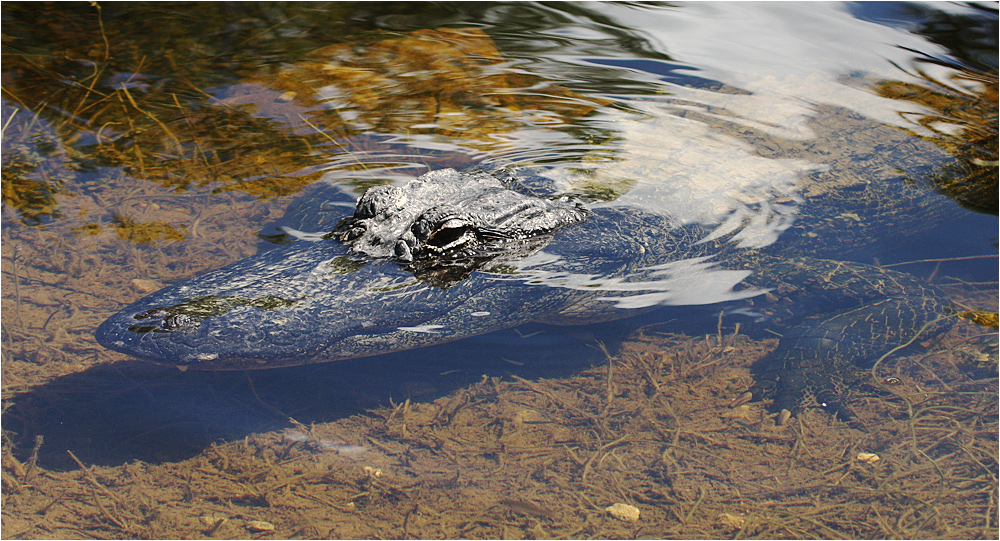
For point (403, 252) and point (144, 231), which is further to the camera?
point (144, 231)

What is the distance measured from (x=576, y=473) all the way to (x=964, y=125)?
4.71 meters

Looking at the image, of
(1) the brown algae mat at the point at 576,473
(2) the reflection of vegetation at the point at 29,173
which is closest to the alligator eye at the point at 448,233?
(1) the brown algae mat at the point at 576,473

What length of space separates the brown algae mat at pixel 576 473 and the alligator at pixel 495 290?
1.11 ft

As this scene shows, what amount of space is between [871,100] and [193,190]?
5.58m

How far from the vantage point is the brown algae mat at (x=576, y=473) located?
2.88 m

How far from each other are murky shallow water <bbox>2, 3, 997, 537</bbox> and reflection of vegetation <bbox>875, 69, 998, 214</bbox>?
34 millimetres

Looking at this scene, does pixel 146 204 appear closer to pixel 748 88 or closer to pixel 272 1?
pixel 272 1

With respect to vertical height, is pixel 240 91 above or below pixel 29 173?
above

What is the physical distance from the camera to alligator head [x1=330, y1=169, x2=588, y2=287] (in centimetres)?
380

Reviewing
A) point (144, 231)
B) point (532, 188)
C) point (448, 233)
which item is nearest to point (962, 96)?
point (532, 188)

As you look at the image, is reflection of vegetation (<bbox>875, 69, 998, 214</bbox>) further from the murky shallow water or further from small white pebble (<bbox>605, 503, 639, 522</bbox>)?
small white pebble (<bbox>605, 503, 639, 522</bbox>)

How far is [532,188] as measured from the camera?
15.0ft

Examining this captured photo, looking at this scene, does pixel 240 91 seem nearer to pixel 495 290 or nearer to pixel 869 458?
pixel 495 290

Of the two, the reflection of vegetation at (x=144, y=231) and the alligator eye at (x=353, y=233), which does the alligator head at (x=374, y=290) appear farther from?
the reflection of vegetation at (x=144, y=231)
